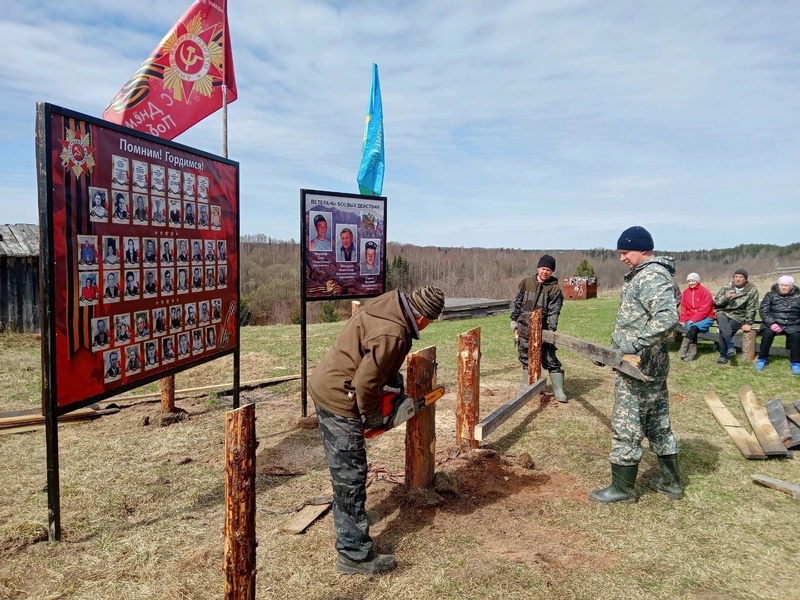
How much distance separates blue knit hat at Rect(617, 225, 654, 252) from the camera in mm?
4664

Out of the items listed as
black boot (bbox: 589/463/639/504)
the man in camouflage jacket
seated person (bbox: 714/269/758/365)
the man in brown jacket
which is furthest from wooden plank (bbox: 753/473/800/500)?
seated person (bbox: 714/269/758/365)

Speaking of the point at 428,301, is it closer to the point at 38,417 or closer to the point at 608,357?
the point at 608,357

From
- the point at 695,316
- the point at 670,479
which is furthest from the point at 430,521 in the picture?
the point at 695,316

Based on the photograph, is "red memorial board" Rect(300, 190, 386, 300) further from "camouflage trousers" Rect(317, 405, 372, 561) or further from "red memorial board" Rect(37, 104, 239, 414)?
"camouflage trousers" Rect(317, 405, 372, 561)

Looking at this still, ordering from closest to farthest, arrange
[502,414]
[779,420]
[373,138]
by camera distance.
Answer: [502,414], [779,420], [373,138]

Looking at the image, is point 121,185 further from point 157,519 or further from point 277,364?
point 277,364

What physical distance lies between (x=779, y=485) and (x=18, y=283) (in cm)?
1802

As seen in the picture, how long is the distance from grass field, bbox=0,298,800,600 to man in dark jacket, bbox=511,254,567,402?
0.74m

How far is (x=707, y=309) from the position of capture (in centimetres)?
1132

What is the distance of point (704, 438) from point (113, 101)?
7979 mm

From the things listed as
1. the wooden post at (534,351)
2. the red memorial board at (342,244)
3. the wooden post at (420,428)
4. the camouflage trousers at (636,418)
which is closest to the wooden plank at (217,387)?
the red memorial board at (342,244)

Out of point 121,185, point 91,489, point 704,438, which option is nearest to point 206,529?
point 91,489

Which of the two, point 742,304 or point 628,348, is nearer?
point 628,348

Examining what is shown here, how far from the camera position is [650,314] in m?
4.54
